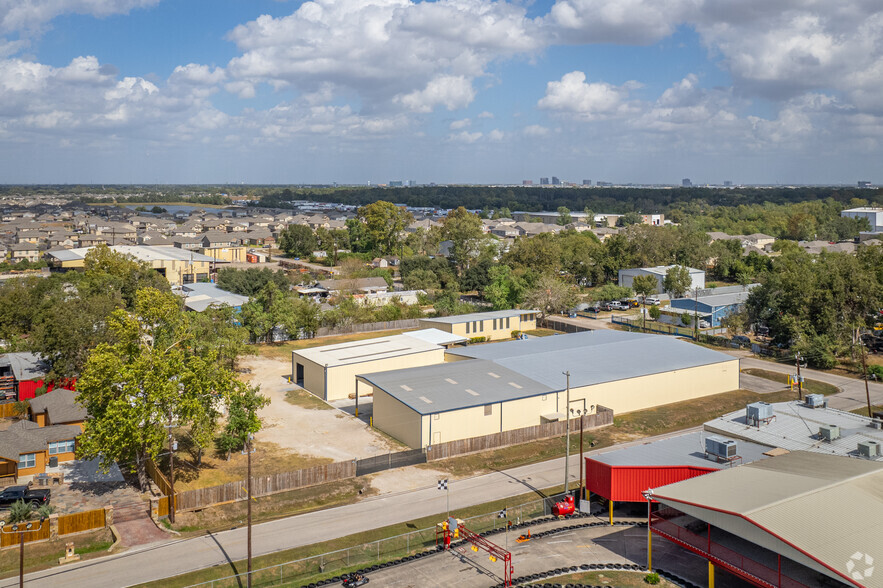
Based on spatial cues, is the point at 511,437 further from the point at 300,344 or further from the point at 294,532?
the point at 300,344

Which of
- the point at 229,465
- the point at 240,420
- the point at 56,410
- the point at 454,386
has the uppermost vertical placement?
the point at 454,386

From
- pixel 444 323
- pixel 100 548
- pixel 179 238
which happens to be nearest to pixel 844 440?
pixel 100 548

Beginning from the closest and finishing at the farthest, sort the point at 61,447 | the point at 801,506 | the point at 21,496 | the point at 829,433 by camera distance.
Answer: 1. the point at 801,506
2. the point at 21,496
3. the point at 829,433
4. the point at 61,447

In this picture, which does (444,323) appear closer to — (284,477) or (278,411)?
(278,411)

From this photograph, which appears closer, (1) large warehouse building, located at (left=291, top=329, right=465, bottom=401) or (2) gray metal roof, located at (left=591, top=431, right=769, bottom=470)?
(2) gray metal roof, located at (left=591, top=431, right=769, bottom=470)

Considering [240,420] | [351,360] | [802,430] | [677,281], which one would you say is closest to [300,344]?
[351,360]

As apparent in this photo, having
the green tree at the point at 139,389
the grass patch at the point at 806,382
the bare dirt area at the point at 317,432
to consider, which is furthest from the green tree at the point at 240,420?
the grass patch at the point at 806,382

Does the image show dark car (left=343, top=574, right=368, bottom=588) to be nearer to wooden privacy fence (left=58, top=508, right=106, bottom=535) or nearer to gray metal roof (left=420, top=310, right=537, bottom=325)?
wooden privacy fence (left=58, top=508, right=106, bottom=535)

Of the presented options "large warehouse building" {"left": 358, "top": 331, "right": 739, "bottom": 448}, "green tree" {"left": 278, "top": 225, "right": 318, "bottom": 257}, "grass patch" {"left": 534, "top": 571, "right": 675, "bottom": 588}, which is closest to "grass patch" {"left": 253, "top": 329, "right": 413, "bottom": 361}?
"large warehouse building" {"left": 358, "top": 331, "right": 739, "bottom": 448}

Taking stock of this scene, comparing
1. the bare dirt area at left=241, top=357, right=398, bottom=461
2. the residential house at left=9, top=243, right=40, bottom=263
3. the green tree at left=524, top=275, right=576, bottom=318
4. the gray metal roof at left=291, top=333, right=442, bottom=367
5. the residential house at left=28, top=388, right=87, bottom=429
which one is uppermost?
the residential house at left=9, top=243, right=40, bottom=263
